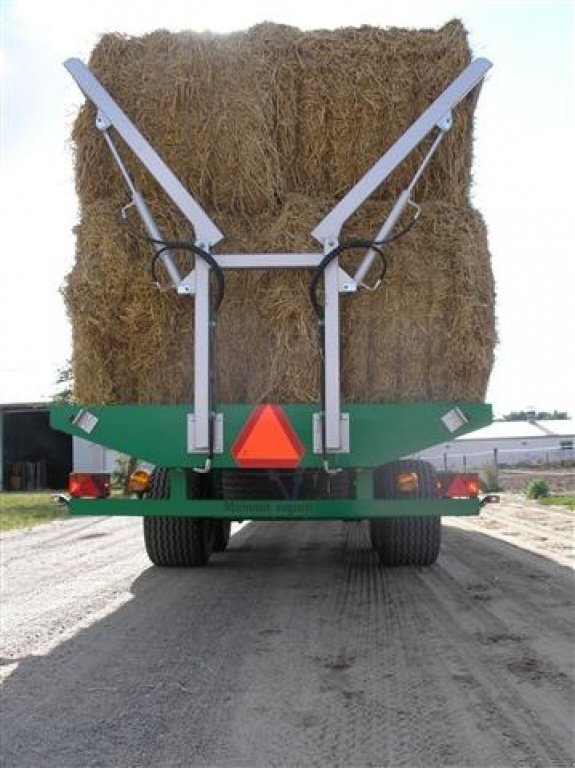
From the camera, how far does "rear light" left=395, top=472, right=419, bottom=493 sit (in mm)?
6773

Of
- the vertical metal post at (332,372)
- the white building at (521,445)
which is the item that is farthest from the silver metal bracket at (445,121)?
the white building at (521,445)

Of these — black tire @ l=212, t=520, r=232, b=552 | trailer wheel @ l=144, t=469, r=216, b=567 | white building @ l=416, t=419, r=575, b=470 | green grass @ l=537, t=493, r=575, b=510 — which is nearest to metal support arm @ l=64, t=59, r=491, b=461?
trailer wheel @ l=144, t=469, r=216, b=567

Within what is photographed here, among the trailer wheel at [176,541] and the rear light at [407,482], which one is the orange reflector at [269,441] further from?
the trailer wheel at [176,541]

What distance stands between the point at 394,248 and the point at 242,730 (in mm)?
3643

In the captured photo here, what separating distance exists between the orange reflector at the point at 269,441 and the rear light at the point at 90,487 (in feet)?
3.89

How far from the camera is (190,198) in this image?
6.27 m

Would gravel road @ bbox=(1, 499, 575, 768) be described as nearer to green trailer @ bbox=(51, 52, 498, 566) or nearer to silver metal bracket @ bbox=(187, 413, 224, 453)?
green trailer @ bbox=(51, 52, 498, 566)

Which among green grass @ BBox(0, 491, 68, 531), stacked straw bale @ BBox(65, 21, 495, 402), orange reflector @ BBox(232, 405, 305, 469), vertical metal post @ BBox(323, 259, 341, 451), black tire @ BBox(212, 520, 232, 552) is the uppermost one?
stacked straw bale @ BBox(65, 21, 495, 402)

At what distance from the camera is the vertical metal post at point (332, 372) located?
19.9 ft

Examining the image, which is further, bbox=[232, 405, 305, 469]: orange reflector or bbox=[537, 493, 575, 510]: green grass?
bbox=[537, 493, 575, 510]: green grass

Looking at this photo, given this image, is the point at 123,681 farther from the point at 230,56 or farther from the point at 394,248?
the point at 230,56

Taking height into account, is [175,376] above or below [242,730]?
above

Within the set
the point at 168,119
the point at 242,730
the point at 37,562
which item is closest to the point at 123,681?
the point at 242,730

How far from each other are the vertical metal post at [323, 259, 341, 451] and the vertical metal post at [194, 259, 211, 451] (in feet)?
2.61
